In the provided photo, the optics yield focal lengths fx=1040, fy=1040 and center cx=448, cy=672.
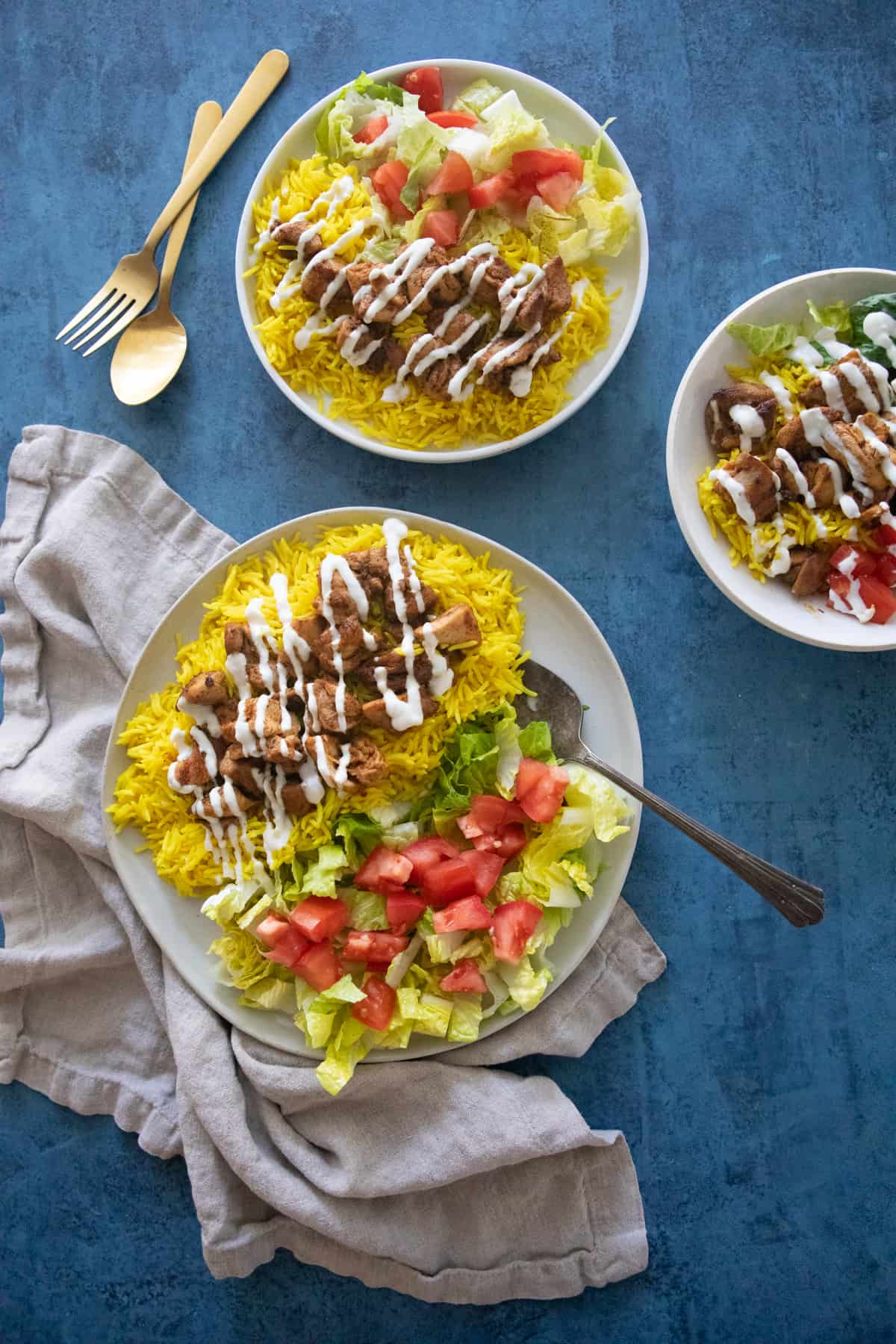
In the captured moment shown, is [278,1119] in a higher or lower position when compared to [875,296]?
lower

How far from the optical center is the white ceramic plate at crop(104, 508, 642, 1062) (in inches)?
140

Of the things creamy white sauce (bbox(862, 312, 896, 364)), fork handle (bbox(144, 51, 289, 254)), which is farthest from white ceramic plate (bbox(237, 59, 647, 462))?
creamy white sauce (bbox(862, 312, 896, 364))

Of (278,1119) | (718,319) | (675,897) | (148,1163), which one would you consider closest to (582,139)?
(718,319)

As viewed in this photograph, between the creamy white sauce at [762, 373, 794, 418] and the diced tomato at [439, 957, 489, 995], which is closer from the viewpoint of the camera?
the diced tomato at [439, 957, 489, 995]

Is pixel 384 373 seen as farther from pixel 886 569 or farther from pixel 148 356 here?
pixel 886 569

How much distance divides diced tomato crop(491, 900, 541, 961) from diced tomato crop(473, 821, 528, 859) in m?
0.17

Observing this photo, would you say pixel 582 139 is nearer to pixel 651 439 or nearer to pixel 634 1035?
pixel 651 439

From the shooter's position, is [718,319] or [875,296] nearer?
[875,296]

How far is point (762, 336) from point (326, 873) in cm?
235

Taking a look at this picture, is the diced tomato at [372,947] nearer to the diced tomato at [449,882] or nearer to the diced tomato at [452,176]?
the diced tomato at [449,882]

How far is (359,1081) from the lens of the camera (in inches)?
139

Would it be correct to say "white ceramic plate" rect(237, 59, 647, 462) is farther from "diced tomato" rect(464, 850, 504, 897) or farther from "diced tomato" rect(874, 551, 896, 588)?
"diced tomato" rect(464, 850, 504, 897)

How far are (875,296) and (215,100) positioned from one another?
254cm

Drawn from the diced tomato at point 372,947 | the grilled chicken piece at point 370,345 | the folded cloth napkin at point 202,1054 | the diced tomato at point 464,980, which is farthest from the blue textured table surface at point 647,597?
the diced tomato at point 372,947
